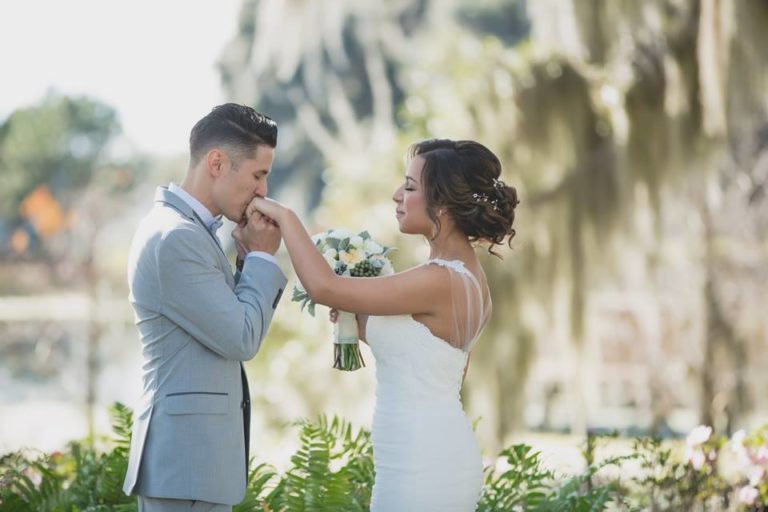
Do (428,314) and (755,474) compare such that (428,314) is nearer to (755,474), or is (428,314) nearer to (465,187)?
(465,187)

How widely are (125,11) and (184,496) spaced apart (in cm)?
2754

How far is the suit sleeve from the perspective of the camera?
2.97 meters

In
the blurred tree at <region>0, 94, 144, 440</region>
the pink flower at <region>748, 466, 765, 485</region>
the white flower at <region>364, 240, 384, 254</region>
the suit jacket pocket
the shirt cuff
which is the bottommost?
the pink flower at <region>748, 466, 765, 485</region>

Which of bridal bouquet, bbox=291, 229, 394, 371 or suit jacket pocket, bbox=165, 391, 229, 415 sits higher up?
bridal bouquet, bbox=291, 229, 394, 371

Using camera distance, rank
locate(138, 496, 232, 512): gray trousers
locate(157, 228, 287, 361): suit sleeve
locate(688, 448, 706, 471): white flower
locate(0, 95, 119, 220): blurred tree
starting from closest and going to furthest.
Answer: locate(157, 228, 287, 361): suit sleeve < locate(138, 496, 232, 512): gray trousers < locate(688, 448, 706, 471): white flower < locate(0, 95, 119, 220): blurred tree

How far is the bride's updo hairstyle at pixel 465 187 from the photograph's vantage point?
11.2 feet

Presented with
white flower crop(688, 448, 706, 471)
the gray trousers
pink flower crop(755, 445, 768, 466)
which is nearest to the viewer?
the gray trousers

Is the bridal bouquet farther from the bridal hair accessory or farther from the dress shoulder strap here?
the bridal hair accessory

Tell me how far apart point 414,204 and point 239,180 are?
53 cm

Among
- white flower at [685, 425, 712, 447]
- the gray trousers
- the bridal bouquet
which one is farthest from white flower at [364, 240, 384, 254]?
white flower at [685, 425, 712, 447]

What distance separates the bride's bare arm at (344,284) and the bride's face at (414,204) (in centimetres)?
20

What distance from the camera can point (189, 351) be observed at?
10.00 ft

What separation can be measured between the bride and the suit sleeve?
0.25 m

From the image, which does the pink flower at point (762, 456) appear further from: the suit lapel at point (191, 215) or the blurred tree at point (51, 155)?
the blurred tree at point (51, 155)
